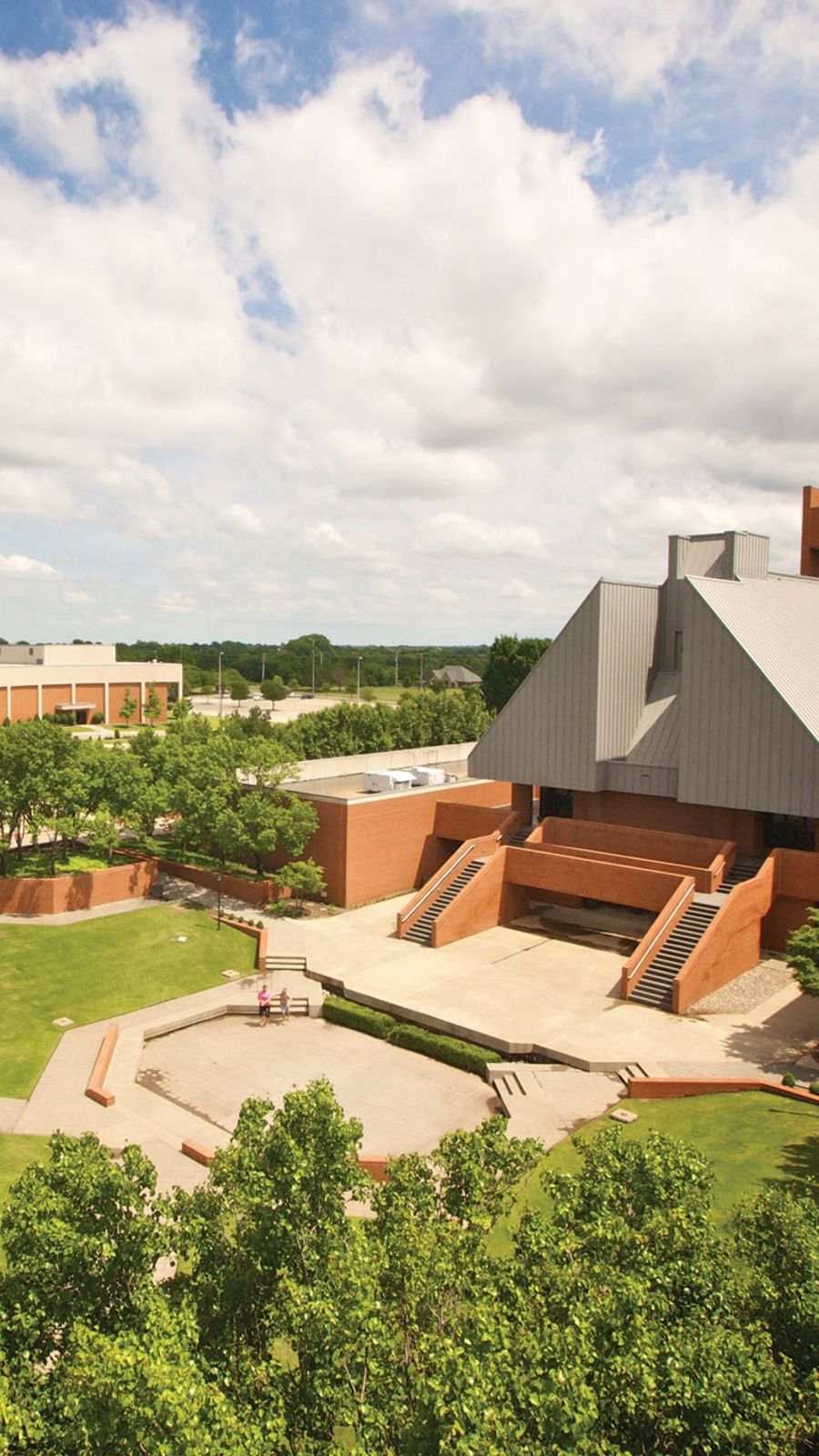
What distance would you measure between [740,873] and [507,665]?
2012 inches

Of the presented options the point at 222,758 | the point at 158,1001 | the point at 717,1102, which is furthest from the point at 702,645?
the point at 158,1001

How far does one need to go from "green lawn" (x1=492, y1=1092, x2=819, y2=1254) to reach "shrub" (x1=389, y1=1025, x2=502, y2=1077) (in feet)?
11.8

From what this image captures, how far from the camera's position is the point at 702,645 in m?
31.2

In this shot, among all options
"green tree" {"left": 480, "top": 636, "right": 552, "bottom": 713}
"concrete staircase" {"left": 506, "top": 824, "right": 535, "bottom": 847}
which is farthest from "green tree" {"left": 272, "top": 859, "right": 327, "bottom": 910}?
"green tree" {"left": 480, "top": 636, "right": 552, "bottom": 713}

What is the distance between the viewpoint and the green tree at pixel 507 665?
79.6 m

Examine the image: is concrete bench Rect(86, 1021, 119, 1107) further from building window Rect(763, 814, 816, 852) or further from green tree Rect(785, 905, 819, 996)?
building window Rect(763, 814, 816, 852)

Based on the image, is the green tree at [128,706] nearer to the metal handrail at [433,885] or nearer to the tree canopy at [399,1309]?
the metal handrail at [433,885]

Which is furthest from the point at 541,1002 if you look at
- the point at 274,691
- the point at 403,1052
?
the point at 274,691

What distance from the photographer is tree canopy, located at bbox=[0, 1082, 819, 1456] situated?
8203mm

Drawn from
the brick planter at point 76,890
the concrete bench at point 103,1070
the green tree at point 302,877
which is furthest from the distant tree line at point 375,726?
the concrete bench at point 103,1070

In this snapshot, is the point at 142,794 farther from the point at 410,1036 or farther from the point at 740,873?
the point at 740,873

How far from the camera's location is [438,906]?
32469 mm

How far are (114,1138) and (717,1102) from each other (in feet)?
41.5

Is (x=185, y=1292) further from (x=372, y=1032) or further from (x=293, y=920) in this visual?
(x=293, y=920)
